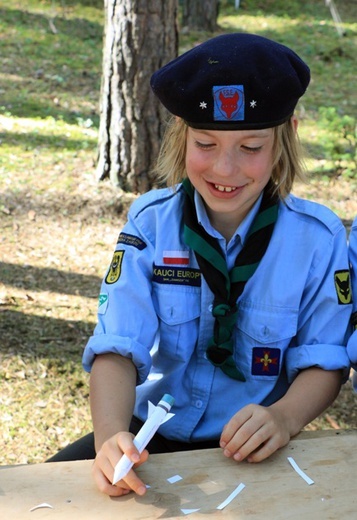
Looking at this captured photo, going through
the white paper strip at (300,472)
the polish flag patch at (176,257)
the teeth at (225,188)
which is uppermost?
the teeth at (225,188)

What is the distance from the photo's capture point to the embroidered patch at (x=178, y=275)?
2.14m

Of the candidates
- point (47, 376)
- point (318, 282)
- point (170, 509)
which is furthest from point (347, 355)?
point (47, 376)

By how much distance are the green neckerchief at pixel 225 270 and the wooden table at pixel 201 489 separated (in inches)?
14.7

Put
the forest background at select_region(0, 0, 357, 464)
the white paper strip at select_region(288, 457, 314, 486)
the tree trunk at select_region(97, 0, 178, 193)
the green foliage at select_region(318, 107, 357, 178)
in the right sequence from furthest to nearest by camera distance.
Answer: the green foliage at select_region(318, 107, 357, 178) < the tree trunk at select_region(97, 0, 178, 193) < the forest background at select_region(0, 0, 357, 464) < the white paper strip at select_region(288, 457, 314, 486)

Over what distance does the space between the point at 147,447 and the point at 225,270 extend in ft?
1.85

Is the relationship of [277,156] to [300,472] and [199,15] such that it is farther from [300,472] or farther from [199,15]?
[199,15]

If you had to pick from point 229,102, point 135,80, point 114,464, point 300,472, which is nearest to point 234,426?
point 300,472

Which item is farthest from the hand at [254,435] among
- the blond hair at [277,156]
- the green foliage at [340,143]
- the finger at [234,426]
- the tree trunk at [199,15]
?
the tree trunk at [199,15]

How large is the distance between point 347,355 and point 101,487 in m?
0.79

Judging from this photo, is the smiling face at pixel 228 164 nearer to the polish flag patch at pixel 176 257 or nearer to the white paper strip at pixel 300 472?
the polish flag patch at pixel 176 257

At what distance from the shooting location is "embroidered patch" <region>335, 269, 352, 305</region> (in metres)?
2.10

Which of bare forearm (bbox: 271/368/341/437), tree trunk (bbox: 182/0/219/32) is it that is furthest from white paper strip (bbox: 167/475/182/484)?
tree trunk (bbox: 182/0/219/32)

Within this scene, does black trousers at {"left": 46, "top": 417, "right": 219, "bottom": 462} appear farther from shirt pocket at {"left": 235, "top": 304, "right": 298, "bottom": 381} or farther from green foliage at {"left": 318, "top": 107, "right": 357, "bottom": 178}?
green foliage at {"left": 318, "top": 107, "right": 357, "bottom": 178}

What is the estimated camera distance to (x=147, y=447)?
2.23 m
